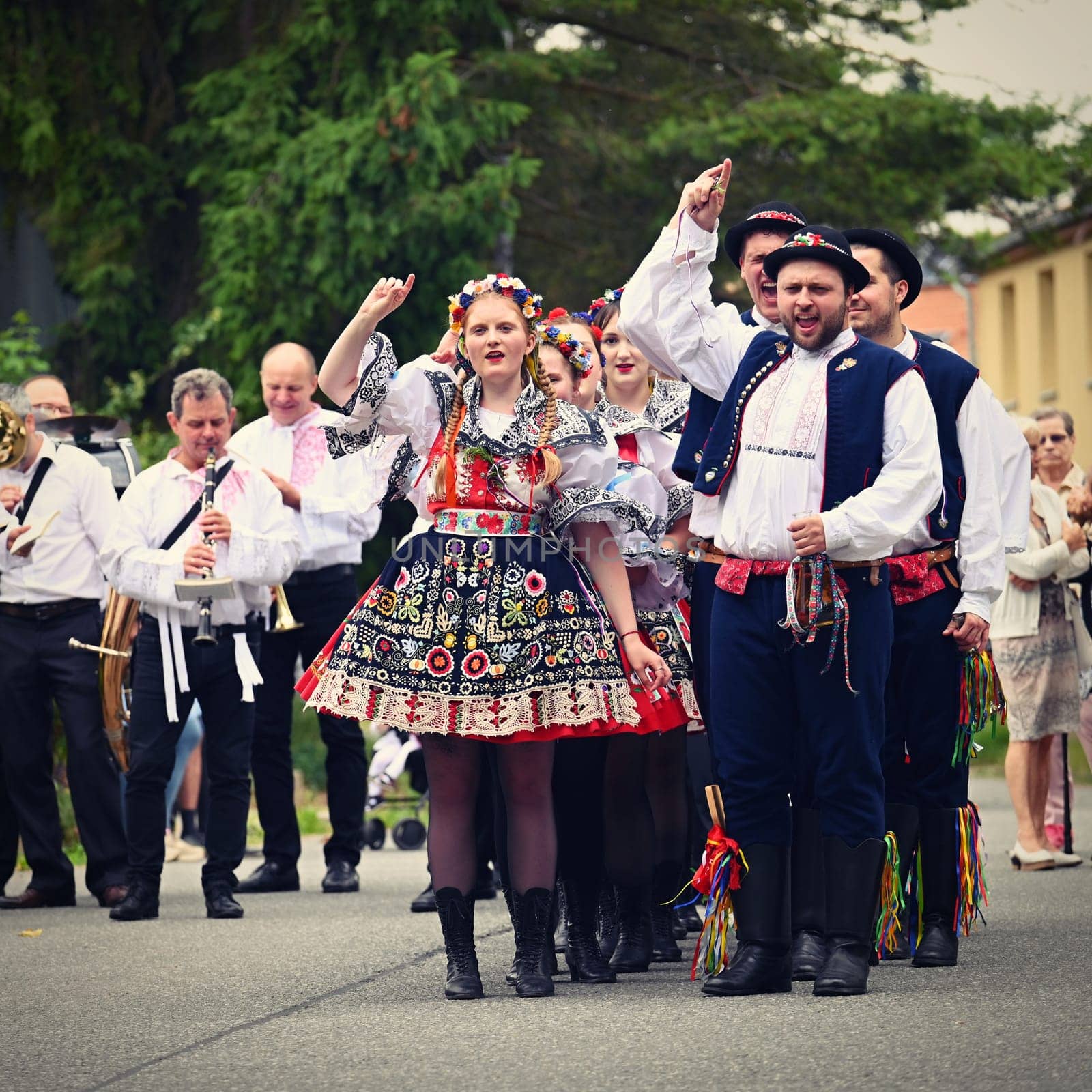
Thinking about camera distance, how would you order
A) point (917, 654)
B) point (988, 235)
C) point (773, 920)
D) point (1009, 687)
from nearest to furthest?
1. point (773, 920)
2. point (917, 654)
3. point (1009, 687)
4. point (988, 235)

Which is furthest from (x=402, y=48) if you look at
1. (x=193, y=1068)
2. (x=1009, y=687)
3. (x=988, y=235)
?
(x=193, y=1068)

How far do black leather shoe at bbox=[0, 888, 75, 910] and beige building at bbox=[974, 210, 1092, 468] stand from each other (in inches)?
996

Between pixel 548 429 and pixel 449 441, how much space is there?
29 cm

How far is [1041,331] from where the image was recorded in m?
39.1

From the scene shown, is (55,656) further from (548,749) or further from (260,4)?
(260,4)

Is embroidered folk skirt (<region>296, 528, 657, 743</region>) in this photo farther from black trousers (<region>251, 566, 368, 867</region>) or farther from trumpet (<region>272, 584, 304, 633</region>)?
black trousers (<region>251, 566, 368, 867</region>)

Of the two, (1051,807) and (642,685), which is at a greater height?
(642,685)

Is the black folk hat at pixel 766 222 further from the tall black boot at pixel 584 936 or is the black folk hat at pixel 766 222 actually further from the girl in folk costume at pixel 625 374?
the tall black boot at pixel 584 936

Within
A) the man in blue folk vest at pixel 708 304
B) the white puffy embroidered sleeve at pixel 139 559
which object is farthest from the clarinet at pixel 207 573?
the man in blue folk vest at pixel 708 304

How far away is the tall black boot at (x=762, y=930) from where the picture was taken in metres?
5.84

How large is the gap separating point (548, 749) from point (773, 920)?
802 millimetres

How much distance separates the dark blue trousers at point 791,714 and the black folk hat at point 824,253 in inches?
33.8

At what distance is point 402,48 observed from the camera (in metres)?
18.9

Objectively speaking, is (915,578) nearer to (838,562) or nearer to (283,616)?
(838,562)
